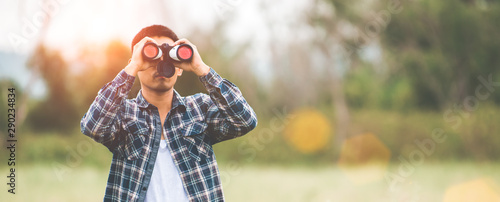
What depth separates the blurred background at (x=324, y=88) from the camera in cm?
992

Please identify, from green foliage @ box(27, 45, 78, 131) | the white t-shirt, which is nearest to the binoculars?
the white t-shirt

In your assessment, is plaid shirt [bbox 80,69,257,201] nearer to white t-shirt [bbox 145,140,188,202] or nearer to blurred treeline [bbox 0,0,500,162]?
white t-shirt [bbox 145,140,188,202]

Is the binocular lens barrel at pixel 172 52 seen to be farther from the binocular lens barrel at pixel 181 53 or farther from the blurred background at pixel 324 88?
the blurred background at pixel 324 88

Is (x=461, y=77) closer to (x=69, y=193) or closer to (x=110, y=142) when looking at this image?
(x=69, y=193)

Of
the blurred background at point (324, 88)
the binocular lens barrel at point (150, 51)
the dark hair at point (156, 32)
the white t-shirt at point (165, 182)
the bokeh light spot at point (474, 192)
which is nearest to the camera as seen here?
the white t-shirt at point (165, 182)

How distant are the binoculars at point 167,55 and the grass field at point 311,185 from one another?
16.3 feet

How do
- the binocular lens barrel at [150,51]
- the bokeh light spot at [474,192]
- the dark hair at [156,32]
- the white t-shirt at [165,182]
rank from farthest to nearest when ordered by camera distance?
the bokeh light spot at [474,192] < the dark hair at [156,32] < the binocular lens barrel at [150,51] < the white t-shirt at [165,182]

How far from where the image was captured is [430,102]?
1296cm

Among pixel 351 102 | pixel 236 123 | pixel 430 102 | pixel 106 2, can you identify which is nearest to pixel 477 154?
pixel 430 102

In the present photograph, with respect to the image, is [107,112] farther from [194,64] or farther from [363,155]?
[363,155]

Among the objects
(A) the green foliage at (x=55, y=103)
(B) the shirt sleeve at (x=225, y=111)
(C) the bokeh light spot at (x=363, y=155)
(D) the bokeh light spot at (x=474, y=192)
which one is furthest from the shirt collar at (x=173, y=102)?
(A) the green foliage at (x=55, y=103)

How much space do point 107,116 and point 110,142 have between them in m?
0.13

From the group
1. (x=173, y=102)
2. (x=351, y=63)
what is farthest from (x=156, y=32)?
(x=351, y=63)

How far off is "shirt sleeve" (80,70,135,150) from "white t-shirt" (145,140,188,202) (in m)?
A: 0.21
